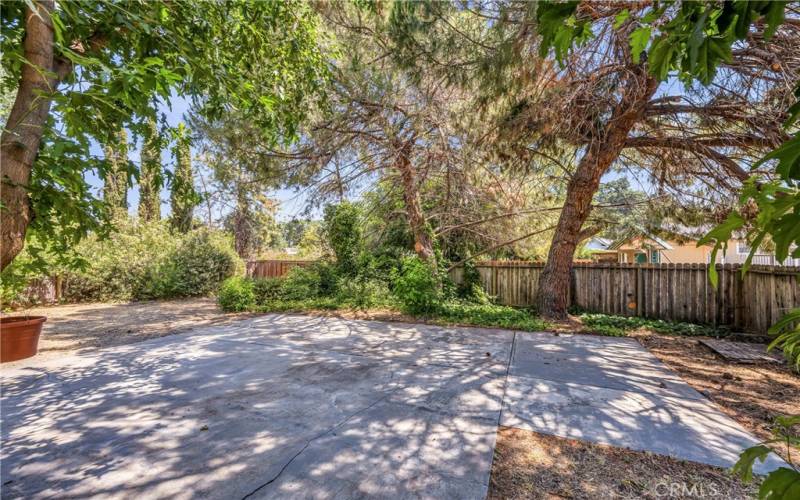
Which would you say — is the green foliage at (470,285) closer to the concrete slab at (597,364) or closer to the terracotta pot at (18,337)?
the concrete slab at (597,364)

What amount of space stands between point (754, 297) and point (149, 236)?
620 inches

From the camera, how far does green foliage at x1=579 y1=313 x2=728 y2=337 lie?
19.2 ft

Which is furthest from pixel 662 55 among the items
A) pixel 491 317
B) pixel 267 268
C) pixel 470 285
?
pixel 267 268

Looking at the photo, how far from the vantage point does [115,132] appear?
3.01m

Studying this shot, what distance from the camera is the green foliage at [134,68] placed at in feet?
6.63

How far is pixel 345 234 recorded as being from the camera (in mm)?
9914

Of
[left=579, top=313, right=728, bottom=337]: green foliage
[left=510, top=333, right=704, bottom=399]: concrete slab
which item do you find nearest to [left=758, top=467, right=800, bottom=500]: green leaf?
[left=510, top=333, right=704, bottom=399]: concrete slab

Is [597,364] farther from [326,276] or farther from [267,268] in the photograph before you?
[267,268]

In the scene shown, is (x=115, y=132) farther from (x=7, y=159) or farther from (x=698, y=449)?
(x=698, y=449)

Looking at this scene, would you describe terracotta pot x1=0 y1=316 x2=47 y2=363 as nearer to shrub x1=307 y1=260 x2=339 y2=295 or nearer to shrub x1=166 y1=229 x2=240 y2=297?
shrub x1=307 y1=260 x2=339 y2=295

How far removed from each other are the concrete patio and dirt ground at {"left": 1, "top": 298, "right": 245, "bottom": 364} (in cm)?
111

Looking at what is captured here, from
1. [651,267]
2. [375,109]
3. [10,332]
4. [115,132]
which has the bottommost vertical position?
[10,332]

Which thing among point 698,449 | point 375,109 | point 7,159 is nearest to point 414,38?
point 375,109

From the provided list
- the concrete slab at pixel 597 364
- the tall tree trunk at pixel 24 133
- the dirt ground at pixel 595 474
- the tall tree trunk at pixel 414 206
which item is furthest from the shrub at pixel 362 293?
the tall tree trunk at pixel 24 133
